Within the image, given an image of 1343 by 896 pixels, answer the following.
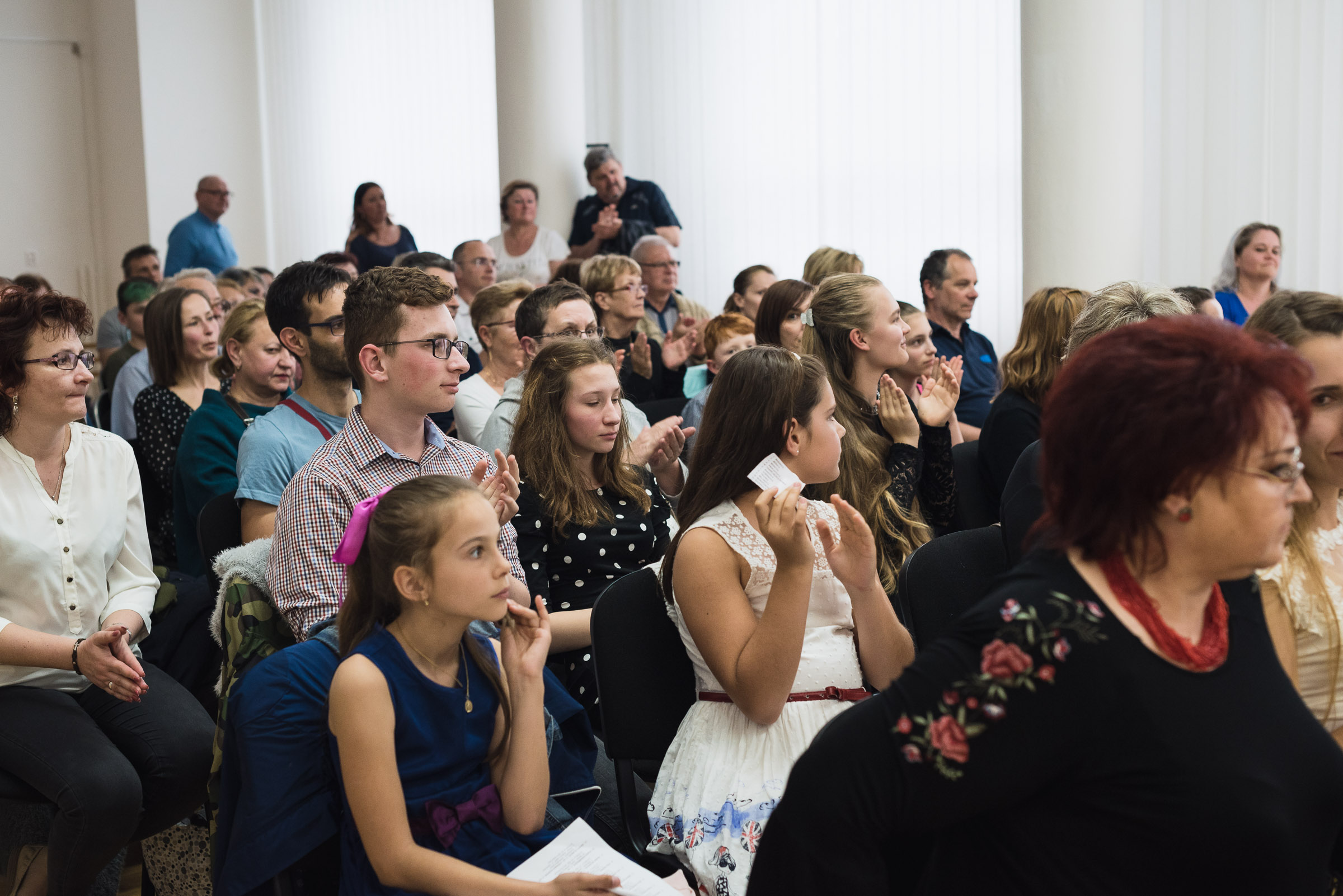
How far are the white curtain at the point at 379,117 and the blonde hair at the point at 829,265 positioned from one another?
4.76m

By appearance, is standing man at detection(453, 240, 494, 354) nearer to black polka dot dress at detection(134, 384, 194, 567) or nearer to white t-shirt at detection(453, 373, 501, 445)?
white t-shirt at detection(453, 373, 501, 445)

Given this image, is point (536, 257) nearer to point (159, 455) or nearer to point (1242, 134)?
point (159, 455)

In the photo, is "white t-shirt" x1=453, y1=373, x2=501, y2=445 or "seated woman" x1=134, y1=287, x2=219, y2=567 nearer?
"seated woman" x1=134, y1=287, x2=219, y2=567

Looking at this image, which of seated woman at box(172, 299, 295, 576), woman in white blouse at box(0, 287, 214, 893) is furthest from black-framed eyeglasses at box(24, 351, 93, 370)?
seated woman at box(172, 299, 295, 576)

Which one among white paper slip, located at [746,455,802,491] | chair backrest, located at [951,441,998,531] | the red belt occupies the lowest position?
the red belt

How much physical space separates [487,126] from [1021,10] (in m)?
4.98

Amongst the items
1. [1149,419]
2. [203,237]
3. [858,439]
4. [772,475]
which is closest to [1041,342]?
[858,439]

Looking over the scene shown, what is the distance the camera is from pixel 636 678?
76.5 inches

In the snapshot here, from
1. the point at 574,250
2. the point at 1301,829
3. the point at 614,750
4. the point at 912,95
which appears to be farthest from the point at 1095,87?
the point at 1301,829

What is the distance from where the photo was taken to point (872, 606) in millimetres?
1864

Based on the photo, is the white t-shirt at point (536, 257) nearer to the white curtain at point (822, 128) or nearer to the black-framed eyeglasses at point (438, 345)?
the white curtain at point (822, 128)

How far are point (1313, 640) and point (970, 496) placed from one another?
155 centimetres

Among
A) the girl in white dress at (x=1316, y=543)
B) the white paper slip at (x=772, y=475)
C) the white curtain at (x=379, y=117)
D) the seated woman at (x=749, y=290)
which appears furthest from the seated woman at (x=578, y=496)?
the white curtain at (x=379, y=117)

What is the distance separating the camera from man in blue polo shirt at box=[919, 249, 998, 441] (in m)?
4.71
